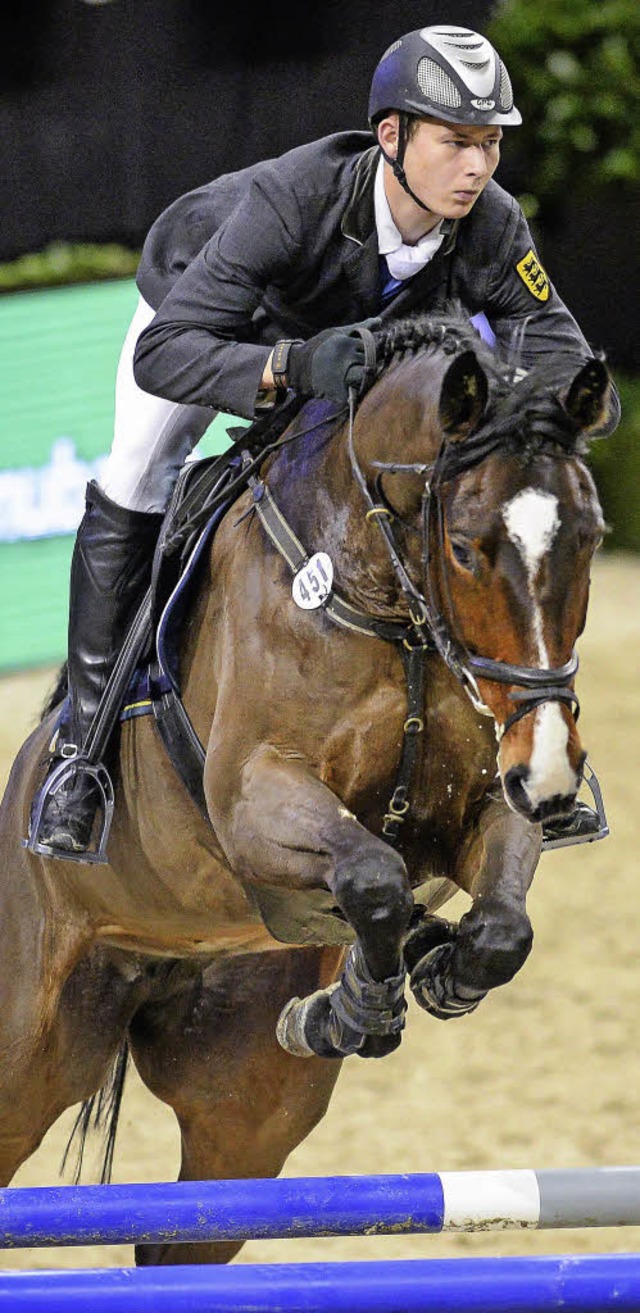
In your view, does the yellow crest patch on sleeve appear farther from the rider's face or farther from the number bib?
the number bib

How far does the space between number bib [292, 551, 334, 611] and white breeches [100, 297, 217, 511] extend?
68cm

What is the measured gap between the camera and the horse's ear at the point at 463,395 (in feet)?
9.77

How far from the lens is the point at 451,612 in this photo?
3051 millimetres

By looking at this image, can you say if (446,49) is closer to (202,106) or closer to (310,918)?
(310,918)

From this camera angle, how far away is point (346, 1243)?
5203mm

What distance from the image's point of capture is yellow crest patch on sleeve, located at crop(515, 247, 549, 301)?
12.0ft

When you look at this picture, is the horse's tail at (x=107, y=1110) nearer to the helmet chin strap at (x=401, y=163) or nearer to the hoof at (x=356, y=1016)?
the hoof at (x=356, y=1016)

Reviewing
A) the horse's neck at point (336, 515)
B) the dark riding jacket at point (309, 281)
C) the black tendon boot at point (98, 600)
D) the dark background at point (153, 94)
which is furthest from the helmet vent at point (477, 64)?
the dark background at point (153, 94)

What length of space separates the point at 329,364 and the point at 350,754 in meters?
0.68

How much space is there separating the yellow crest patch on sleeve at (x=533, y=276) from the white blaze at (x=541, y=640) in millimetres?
867

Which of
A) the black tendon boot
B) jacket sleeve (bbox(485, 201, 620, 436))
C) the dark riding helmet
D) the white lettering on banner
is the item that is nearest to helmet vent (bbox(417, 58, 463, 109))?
the dark riding helmet

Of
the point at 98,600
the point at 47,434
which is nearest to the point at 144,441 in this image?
the point at 98,600

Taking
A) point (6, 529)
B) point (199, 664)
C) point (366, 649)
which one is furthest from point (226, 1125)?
point (6, 529)

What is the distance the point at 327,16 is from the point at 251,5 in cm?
45
